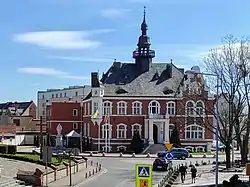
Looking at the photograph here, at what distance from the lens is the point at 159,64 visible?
98500 millimetres

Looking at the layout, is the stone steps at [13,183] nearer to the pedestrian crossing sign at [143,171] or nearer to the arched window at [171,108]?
the pedestrian crossing sign at [143,171]

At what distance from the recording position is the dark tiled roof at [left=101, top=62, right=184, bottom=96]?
3654 inches

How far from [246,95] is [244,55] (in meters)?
4.03

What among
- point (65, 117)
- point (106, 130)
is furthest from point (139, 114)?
point (65, 117)

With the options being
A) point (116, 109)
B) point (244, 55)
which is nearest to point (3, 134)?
point (116, 109)

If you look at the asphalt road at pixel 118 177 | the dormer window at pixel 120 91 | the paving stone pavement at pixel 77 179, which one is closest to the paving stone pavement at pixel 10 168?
the paving stone pavement at pixel 77 179

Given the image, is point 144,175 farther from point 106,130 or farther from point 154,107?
point 154,107

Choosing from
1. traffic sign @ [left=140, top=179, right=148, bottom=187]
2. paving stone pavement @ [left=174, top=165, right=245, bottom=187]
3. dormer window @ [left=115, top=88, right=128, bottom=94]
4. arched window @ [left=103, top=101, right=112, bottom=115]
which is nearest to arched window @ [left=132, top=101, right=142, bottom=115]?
dormer window @ [left=115, top=88, right=128, bottom=94]

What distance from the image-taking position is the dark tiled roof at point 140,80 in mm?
92812

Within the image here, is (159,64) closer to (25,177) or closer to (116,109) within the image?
(116,109)

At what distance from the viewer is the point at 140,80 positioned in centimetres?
9475

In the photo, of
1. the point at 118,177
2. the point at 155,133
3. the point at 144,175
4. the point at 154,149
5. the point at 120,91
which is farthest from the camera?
the point at 155,133

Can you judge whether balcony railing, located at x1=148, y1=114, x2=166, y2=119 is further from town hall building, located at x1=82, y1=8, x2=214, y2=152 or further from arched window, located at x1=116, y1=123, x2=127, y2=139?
arched window, located at x1=116, y1=123, x2=127, y2=139

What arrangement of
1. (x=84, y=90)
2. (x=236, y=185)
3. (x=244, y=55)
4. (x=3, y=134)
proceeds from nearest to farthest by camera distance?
1. (x=236, y=185)
2. (x=244, y=55)
3. (x=3, y=134)
4. (x=84, y=90)
